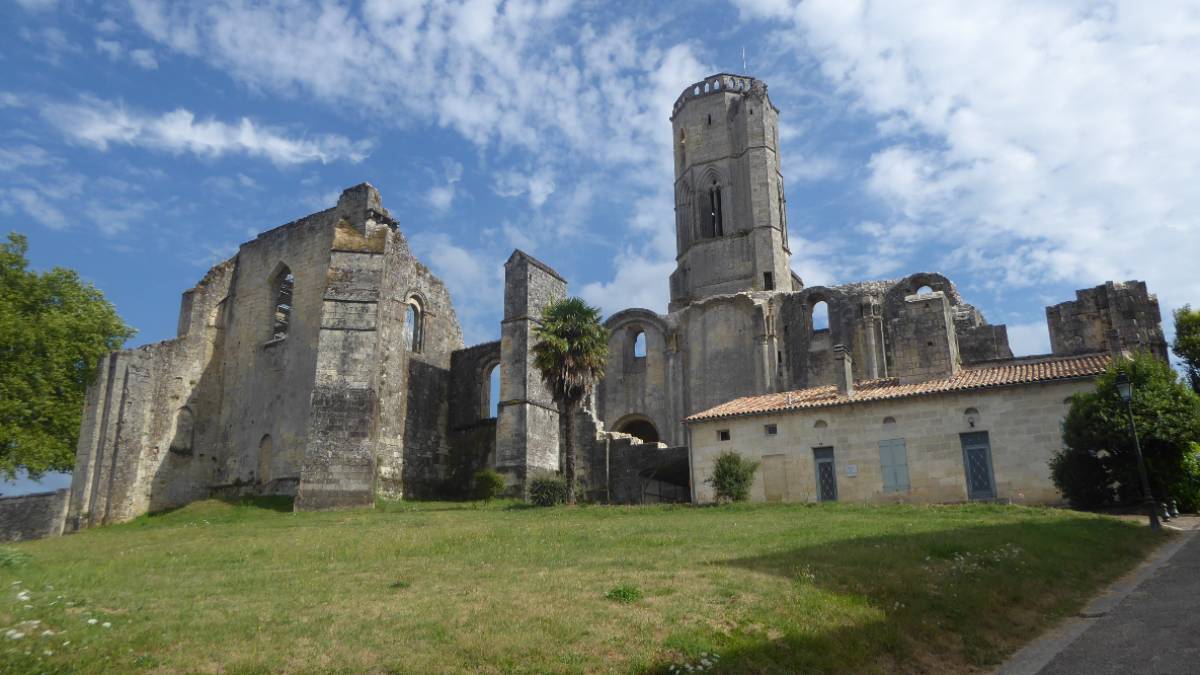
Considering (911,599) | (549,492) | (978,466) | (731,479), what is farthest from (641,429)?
(911,599)

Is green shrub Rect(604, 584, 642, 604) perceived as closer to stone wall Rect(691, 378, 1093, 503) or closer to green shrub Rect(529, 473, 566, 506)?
stone wall Rect(691, 378, 1093, 503)

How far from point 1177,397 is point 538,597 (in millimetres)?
15612

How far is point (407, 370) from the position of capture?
29672 millimetres

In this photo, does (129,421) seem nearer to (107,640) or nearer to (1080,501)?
(107,640)

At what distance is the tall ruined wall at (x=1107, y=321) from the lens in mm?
28828

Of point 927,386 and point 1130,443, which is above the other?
point 927,386

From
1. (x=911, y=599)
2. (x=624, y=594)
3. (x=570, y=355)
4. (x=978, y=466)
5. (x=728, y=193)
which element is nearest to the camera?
(x=624, y=594)

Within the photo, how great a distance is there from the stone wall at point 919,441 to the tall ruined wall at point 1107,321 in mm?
10075

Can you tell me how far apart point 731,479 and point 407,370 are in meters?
12.5

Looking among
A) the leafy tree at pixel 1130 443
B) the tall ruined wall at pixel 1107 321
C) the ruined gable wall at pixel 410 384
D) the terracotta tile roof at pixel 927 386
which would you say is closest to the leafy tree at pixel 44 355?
the ruined gable wall at pixel 410 384

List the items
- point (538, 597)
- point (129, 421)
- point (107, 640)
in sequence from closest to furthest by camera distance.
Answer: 1. point (107, 640)
2. point (538, 597)
3. point (129, 421)

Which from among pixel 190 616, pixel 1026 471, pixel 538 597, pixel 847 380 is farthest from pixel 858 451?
pixel 190 616

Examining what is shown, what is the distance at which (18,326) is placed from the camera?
28.9m

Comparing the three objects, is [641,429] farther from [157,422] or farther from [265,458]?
[157,422]
